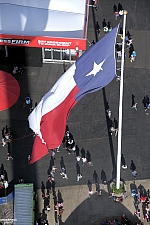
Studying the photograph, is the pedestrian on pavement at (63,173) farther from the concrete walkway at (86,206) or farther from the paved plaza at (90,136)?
the concrete walkway at (86,206)

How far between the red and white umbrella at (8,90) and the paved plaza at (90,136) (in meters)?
0.55

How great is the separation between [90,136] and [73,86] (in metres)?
11.8

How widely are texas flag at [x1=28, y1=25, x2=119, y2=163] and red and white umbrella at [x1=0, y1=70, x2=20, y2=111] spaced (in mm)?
Answer: 10195

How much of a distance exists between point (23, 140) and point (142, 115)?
38.8 feet

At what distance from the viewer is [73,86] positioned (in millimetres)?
23719

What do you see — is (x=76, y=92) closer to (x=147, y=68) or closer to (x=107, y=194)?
(x=107, y=194)

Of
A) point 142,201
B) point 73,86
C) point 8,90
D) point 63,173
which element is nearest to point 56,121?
point 73,86

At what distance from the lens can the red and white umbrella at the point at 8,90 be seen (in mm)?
35062

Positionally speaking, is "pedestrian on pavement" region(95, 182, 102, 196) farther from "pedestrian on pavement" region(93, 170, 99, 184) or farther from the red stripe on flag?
the red stripe on flag

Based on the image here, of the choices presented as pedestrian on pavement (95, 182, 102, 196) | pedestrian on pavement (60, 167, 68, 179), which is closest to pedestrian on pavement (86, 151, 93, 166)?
pedestrian on pavement (95, 182, 102, 196)

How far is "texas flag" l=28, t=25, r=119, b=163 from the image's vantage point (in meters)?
22.8

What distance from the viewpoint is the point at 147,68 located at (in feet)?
124

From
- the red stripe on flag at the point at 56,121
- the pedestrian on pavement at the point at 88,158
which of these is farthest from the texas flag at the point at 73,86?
the pedestrian on pavement at the point at 88,158

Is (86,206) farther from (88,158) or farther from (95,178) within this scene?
(88,158)
